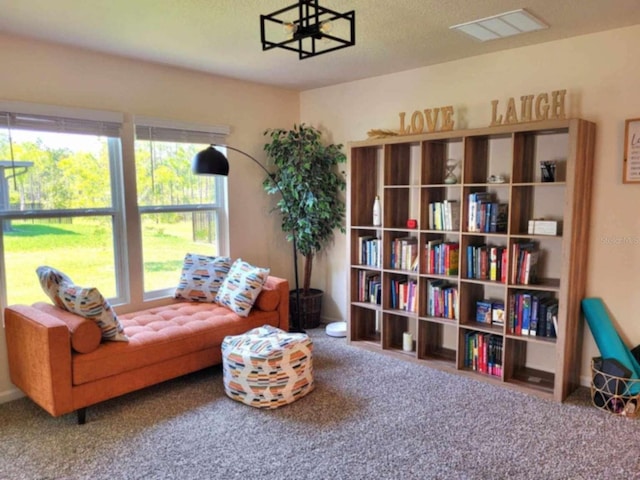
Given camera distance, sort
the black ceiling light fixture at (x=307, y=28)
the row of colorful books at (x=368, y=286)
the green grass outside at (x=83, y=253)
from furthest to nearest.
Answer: the row of colorful books at (x=368, y=286) → the green grass outside at (x=83, y=253) → the black ceiling light fixture at (x=307, y=28)

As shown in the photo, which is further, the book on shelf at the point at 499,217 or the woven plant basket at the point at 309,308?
the woven plant basket at the point at 309,308

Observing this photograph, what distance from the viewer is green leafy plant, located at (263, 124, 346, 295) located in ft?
13.6

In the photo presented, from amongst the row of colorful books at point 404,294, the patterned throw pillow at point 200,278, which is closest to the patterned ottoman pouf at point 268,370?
the patterned throw pillow at point 200,278

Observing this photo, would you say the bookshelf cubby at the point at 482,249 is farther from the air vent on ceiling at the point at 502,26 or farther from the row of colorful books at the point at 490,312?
the air vent on ceiling at the point at 502,26

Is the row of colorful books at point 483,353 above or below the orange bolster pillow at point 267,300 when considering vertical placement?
below

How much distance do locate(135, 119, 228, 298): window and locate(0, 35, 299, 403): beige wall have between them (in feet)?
0.40

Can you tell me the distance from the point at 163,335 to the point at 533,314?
246cm

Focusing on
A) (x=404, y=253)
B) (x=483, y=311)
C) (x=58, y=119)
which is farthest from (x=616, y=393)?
(x=58, y=119)

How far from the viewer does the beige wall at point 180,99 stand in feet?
9.87

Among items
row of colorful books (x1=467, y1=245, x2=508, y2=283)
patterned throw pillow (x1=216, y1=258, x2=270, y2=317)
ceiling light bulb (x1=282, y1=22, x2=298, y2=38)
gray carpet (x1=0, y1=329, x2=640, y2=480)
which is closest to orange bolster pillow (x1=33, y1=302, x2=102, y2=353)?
gray carpet (x1=0, y1=329, x2=640, y2=480)

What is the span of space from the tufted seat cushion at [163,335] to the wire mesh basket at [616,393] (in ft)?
7.42

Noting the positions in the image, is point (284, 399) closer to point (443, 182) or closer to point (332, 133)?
point (443, 182)

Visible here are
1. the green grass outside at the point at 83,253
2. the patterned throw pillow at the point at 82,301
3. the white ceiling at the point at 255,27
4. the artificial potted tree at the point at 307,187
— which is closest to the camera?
the white ceiling at the point at 255,27

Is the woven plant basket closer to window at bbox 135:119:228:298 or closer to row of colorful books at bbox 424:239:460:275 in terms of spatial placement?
window at bbox 135:119:228:298
